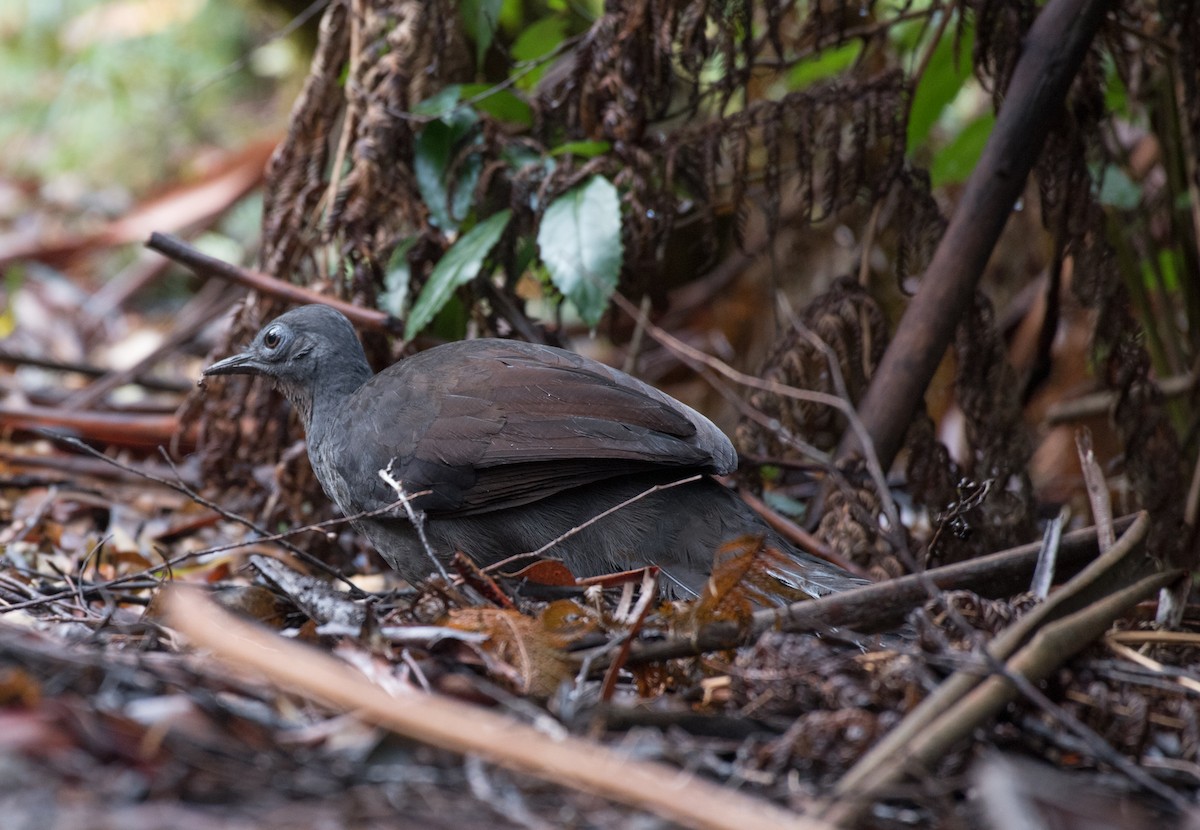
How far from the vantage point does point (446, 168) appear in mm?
3957

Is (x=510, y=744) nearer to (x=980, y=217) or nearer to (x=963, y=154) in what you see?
(x=980, y=217)

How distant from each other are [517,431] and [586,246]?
2.04 ft

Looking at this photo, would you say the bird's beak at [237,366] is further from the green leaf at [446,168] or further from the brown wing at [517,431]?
the green leaf at [446,168]

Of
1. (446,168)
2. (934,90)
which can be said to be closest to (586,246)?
(446,168)

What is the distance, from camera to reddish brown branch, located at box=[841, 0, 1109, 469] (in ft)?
11.9

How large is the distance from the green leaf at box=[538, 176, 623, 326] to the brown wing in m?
0.20

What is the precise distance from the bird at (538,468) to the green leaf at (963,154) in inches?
61.0

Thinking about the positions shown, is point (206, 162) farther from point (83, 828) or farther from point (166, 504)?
point (83, 828)

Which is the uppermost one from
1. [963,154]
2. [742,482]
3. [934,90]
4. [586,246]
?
[934,90]

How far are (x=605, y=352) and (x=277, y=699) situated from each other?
5.23 meters

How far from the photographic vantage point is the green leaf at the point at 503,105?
3889 millimetres

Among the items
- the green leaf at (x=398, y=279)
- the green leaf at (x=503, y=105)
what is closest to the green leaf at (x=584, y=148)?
the green leaf at (x=503, y=105)

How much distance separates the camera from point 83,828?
4.91ft

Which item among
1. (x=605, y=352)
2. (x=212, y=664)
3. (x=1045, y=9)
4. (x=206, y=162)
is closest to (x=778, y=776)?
(x=212, y=664)
